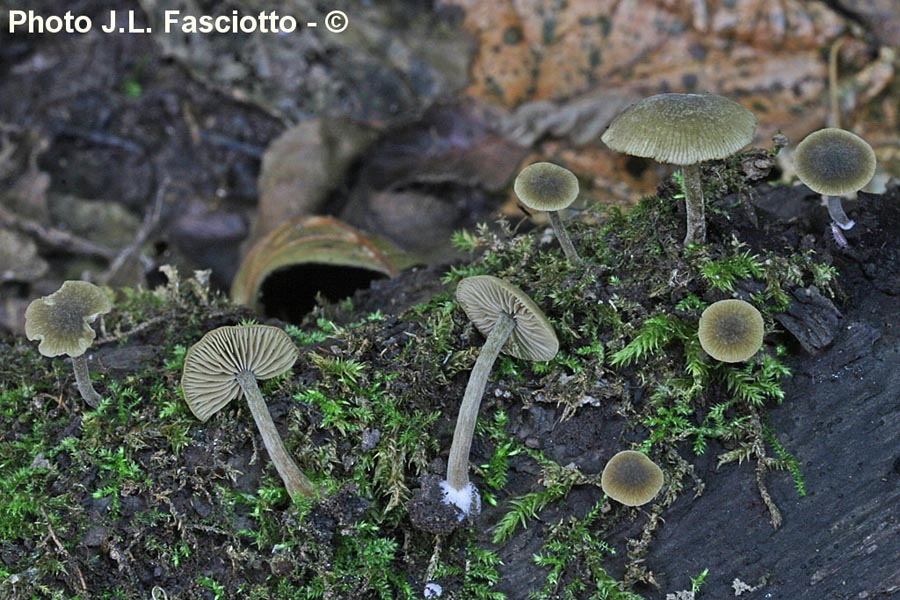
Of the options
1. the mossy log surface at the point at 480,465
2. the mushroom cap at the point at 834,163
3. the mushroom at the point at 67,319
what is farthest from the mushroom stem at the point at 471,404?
the mushroom at the point at 67,319

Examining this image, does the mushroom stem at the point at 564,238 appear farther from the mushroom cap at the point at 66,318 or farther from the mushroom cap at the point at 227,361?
the mushroom cap at the point at 66,318

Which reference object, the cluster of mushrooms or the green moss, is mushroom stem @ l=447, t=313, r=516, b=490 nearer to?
the cluster of mushrooms

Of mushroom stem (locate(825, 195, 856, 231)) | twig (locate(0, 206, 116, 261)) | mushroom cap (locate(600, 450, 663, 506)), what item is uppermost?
mushroom stem (locate(825, 195, 856, 231))

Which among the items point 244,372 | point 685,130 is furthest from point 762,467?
point 244,372

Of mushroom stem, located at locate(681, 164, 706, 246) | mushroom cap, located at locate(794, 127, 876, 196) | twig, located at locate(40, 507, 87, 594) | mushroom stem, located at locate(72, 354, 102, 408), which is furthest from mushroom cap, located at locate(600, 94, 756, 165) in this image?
twig, located at locate(40, 507, 87, 594)

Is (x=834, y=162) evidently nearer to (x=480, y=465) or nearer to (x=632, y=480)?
(x=632, y=480)

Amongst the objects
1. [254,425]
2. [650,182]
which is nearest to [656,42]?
[650,182]

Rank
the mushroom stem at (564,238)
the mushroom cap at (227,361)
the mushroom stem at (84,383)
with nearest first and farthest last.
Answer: the mushroom cap at (227,361) < the mushroom stem at (84,383) < the mushroom stem at (564,238)
